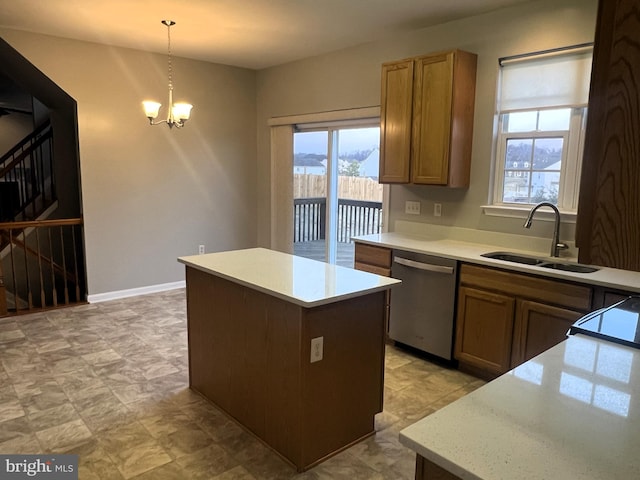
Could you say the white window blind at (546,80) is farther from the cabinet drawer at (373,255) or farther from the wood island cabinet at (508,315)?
the cabinet drawer at (373,255)

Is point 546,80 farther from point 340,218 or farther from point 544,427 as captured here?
point 544,427

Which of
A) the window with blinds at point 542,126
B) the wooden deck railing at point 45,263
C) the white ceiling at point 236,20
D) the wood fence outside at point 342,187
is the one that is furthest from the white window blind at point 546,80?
the wooden deck railing at point 45,263

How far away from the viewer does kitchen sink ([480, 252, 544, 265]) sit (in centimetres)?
324

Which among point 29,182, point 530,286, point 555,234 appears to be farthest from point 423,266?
point 29,182

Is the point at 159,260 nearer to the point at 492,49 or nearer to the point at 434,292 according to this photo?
the point at 434,292

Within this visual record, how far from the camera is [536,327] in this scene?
2.86 meters

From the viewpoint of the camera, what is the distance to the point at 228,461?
2.33 m

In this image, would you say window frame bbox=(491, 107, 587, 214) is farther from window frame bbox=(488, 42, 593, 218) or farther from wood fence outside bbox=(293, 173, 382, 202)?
wood fence outside bbox=(293, 173, 382, 202)

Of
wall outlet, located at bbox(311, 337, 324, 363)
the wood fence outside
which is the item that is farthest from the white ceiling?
wall outlet, located at bbox(311, 337, 324, 363)

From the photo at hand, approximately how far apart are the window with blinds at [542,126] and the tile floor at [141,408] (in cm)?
153

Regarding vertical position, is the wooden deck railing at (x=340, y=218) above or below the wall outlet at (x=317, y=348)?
above

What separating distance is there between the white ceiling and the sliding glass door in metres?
0.96

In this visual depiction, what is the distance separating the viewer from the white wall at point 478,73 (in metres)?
3.24

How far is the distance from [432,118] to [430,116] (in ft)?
0.08
